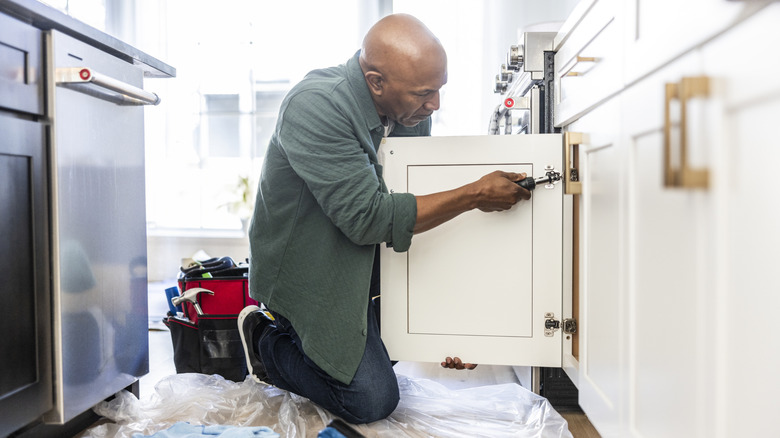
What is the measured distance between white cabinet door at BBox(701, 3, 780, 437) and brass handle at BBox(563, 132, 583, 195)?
1.76ft

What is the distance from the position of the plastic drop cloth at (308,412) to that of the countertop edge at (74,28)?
32.8 inches

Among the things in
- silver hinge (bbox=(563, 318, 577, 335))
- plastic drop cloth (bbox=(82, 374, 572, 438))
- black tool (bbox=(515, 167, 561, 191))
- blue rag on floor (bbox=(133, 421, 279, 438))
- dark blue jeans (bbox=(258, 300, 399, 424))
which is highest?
black tool (bbox=(515, 167, 561, 191))

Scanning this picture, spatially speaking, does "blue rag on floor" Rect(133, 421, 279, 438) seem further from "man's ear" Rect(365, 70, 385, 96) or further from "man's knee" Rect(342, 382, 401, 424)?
"man's ear" Rect(365, 70, 385, 96)

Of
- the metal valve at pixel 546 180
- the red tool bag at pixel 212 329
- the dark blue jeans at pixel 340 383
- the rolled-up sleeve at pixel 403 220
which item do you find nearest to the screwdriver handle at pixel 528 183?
the metal valve at pixel 546 180

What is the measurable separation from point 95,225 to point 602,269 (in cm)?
105

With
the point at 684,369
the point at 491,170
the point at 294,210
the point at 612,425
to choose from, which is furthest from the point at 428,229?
the point at 684,369

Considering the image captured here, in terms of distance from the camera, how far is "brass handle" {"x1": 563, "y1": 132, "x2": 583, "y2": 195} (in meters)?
1.15

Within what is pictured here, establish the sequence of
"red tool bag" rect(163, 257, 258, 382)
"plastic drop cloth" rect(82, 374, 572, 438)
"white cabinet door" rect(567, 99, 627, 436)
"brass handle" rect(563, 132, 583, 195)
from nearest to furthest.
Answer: "white cabinet door" rect(567, 99, 627, 436) < "brass handle" rect(563, 132, 583, 195) < "plastic drop cloth" rect(82, 374, 572, 438) < "red tool bag" rect(163, 257, 258, 382)

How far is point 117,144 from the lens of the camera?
4.49 feet

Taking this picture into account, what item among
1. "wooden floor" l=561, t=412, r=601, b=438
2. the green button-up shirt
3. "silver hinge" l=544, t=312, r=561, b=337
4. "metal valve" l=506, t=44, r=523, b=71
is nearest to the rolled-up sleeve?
the green button-up shirt

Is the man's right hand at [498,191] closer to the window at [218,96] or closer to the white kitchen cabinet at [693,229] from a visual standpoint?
the white kitchen cabinet at [693,229]

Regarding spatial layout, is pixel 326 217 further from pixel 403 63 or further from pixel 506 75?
pixel 506 75

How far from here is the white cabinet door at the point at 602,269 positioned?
0.92 m

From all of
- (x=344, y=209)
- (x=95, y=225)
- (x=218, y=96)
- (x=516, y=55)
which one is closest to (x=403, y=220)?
(x=344, y=209)
